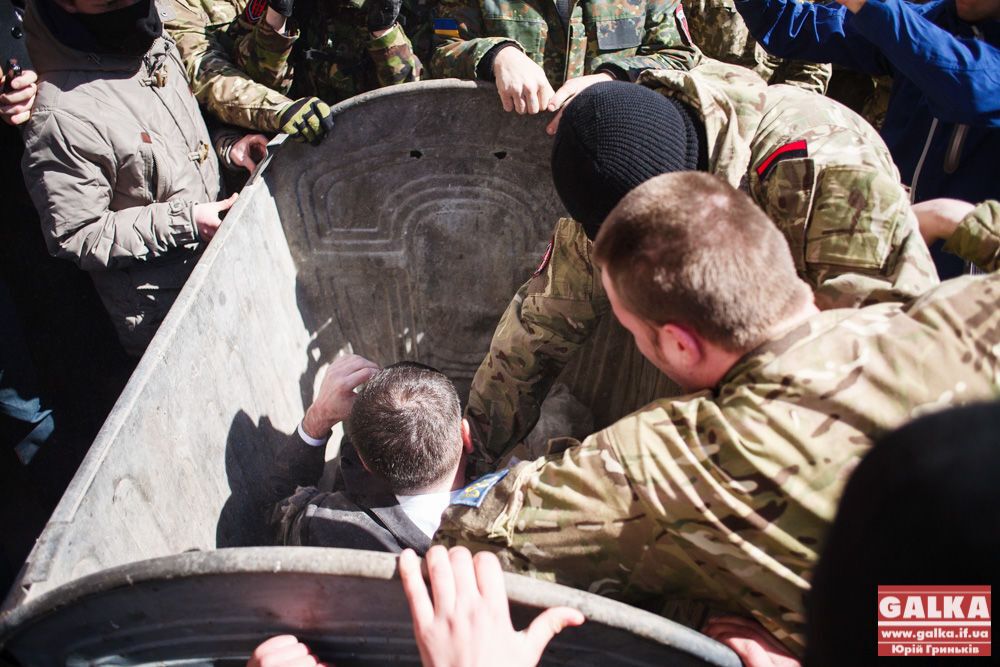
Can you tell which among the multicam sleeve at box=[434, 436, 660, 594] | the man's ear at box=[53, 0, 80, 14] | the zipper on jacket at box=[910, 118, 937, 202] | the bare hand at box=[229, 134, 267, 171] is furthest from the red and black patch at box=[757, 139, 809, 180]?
the man's ear at box=[53, 0, 80, 14]

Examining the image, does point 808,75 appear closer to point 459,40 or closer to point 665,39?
point 665,39

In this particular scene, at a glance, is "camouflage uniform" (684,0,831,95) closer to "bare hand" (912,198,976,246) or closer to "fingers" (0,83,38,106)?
"bare hand" (912,198,976,246)

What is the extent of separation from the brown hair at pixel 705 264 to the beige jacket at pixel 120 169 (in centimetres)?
121

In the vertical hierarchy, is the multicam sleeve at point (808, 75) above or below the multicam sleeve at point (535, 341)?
above

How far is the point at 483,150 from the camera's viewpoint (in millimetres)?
1697

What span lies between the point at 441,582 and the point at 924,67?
1.62 meters

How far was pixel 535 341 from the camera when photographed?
1.46 meters

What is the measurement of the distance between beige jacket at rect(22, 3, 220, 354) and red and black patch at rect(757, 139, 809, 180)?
1311 millimetres

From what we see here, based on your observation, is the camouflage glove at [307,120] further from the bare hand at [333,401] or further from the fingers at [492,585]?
the fingers at [492,585]

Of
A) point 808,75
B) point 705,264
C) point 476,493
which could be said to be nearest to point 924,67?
point 808,75

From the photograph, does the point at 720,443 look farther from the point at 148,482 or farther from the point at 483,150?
the point at 483,150

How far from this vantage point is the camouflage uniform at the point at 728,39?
270 cm

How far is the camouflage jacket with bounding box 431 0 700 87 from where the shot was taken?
6.22ft

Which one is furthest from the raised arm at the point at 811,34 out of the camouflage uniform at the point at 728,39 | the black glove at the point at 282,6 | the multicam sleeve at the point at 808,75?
the black glove at the point at 282,6
